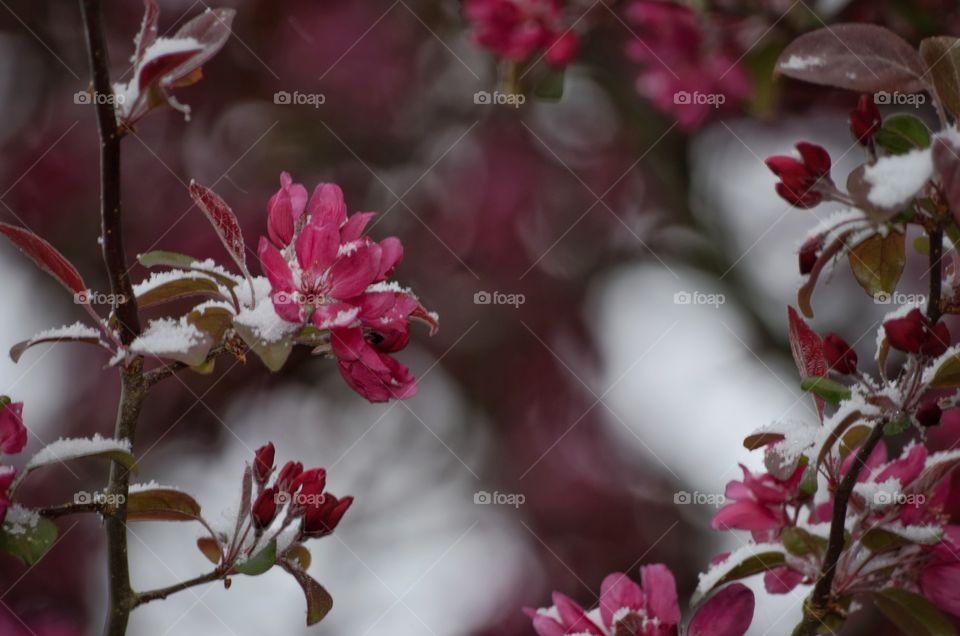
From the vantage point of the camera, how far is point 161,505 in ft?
3.82

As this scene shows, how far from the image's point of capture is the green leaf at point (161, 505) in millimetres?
1148

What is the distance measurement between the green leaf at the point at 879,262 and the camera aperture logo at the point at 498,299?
→ 8.10 feet

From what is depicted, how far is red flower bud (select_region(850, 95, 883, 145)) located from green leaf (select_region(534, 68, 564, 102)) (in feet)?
3.78

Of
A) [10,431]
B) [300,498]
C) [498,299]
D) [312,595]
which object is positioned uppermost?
[498,299]

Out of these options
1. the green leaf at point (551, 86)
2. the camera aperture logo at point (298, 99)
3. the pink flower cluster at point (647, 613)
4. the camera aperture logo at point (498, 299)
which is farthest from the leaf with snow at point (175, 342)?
the camera aperture logo at point (498, 299)

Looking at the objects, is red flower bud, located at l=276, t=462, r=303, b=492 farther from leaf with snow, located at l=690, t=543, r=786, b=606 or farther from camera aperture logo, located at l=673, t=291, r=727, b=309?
camera aperture logo, located at l=673, t=291, r=727, b=309

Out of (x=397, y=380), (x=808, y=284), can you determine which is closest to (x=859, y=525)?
(x=808, y=284)

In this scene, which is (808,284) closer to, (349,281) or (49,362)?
(349,281)

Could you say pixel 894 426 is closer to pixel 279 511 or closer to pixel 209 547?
pixel 279 511

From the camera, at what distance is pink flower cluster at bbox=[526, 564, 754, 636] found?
122cm

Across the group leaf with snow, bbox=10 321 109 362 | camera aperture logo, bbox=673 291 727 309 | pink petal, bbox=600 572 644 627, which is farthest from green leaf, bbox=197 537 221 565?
camera aperture logo, bbox=673 291 727 309

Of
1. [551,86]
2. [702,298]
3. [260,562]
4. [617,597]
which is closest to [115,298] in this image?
[260,562]

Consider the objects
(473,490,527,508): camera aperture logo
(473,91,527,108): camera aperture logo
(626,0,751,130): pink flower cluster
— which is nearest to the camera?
(473,91,527,108): camera aperture logo

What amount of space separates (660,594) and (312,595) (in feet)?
1.28
